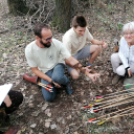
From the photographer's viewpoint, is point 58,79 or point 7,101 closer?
point 7,101

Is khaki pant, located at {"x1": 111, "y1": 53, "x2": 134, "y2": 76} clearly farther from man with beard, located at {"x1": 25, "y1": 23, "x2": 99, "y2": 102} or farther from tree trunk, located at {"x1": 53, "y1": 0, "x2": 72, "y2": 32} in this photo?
tree trunk, located at {"x1": 53, "y1": 0, "x2": 72, "y2": 32}

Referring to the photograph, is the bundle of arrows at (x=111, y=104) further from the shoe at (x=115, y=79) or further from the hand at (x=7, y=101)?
the hand at (x=7, y=101)

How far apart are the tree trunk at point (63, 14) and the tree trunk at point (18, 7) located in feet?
4.47

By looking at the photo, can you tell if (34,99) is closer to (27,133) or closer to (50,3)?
(27,133)

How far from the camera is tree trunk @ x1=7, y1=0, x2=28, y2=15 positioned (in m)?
4.79

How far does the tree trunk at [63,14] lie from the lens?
12.5 feet

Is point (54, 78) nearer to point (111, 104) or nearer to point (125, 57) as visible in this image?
point (111, 104)

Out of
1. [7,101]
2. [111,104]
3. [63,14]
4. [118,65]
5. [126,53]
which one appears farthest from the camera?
[63,14]

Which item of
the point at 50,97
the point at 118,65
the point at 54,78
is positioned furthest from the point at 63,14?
the point at 50,97

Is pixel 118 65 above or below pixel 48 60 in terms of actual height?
below

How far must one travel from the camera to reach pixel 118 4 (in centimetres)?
516

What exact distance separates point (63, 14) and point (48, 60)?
214 cm

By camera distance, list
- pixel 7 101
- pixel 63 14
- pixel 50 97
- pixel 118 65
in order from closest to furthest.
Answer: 1. pixel 7 101
2. pixel 50 97
3. pixel 118 65
4. pixel 63 14

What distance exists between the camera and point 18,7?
487 centimetres
